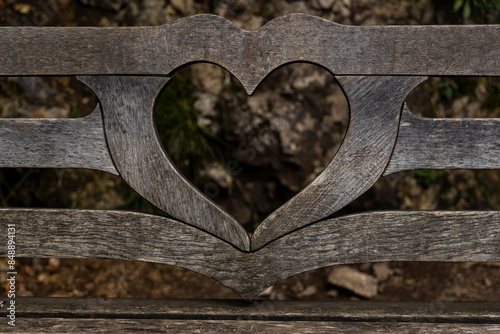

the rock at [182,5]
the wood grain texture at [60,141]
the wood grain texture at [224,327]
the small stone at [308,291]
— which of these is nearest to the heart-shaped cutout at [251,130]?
the rock at [182,5]

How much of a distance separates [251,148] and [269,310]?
1194mm

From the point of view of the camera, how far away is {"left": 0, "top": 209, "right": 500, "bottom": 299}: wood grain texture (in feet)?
3.49

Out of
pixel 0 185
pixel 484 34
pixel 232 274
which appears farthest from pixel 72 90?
pixel 484 34

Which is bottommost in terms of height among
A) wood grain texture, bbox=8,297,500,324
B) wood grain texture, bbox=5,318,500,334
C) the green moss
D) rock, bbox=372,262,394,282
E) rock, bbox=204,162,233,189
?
wood grain texture, bbox=5,318,500,334

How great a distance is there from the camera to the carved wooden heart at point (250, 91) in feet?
3.25

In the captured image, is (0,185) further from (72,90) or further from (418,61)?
(418,61)

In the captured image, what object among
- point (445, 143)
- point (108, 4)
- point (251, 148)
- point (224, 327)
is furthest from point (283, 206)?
point (108, 4)

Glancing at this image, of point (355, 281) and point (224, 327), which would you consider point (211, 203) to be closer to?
point (224, 327)

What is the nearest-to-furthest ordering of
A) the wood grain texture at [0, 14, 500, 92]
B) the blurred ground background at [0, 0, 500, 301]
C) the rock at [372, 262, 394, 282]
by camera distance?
the wood grain texture at [0, 14, 500, 92]
the blurred ground background at [0, 0, 500, 301]
the rock at [372, 262, 394, 282]

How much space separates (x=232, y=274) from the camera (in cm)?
110

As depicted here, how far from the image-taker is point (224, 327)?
3.35ft

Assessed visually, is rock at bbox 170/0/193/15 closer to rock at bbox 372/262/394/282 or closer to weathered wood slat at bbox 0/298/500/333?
weathered wood slat at bbox 0/298/500/333

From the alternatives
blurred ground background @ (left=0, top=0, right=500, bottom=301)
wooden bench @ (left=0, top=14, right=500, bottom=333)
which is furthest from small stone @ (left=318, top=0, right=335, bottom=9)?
wooden bench @ (left=0, top=14, right=500, bottom=333)

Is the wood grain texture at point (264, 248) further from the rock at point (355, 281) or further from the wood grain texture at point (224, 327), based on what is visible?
the rock at point (355, 281)
